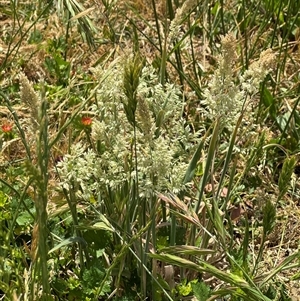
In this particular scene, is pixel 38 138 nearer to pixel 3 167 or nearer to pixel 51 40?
pixel 3 167

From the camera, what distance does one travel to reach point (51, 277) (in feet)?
4.30

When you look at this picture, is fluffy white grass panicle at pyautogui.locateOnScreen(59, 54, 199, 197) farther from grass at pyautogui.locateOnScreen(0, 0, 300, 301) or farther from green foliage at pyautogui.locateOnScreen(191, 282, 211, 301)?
green foliage at pyautogui.locateOnScreen(191, 282, 211, 301)

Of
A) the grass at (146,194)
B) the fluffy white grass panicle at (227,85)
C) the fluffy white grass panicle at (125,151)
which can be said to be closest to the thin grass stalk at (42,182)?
the grass at (146,194)

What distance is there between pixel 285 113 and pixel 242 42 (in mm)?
433

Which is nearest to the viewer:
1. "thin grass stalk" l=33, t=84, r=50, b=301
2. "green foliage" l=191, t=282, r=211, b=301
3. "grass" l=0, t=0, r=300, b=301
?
"thin grass stalk" l=33, t=84, r=50, b=301

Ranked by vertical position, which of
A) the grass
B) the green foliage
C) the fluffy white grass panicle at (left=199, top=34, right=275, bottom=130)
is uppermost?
the fluffy white grass panicle at (left=199, top=34, right=275, bottom=130)

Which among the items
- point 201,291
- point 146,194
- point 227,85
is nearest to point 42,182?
point 146,194

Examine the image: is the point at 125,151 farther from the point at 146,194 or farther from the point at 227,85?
the point at 227,85

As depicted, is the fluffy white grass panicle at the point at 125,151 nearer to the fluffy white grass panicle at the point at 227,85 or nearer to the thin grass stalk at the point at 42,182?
the fluffy white grass panicle at the point at 227,85

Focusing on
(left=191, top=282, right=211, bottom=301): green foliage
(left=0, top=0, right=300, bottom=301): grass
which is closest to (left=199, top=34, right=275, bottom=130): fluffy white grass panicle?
(left=0, top=0, right=300, bottom=301): grass

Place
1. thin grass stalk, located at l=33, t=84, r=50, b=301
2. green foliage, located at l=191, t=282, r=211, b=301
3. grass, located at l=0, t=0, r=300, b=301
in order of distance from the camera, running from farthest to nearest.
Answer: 1. green foliage, located at l=191, t=282, r=211, b=301
2. grass, located at l=0, t=0, r=300, b=301
3. thin grass stalk, located at l=33, t=84, r=50, b=301

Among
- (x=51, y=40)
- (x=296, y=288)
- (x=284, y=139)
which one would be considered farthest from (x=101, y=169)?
(x=51, y=40)

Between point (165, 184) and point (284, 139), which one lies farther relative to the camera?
point (284, 139)

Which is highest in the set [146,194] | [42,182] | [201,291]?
[42,182]
